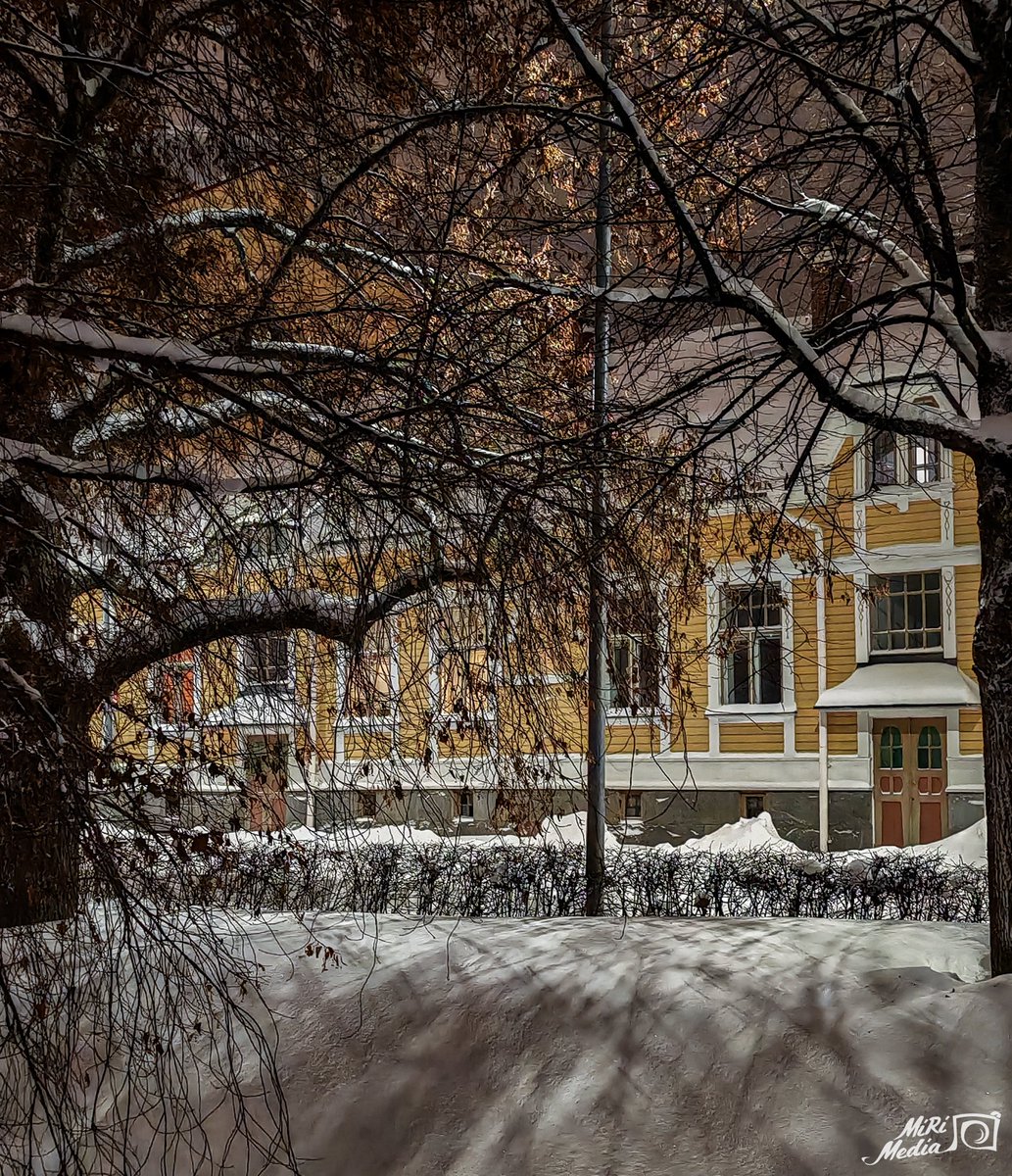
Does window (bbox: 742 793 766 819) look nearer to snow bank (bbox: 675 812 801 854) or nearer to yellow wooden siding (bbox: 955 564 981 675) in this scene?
snow bank (bbox: 675 812 801 854)

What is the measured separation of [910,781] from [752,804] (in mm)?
1899

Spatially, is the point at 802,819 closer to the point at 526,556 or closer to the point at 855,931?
the point at 855,931

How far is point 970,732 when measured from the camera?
1085 centimetres

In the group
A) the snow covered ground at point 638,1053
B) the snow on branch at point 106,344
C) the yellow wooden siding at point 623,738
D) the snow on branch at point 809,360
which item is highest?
the snow on branch at point 809,360

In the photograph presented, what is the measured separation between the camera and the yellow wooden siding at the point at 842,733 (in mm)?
11891

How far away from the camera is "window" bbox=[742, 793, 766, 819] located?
12633mm

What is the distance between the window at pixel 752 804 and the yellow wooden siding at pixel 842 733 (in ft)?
3.45

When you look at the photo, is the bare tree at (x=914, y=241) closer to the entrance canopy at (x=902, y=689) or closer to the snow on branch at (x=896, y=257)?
the snow on branch at (x=896, y=257)

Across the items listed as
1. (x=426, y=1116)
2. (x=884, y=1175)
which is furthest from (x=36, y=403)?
(x=884, y=1175)

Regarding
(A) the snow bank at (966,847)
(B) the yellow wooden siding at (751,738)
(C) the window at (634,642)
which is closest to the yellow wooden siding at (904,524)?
(B) the yellow wooden siding at (751,738)

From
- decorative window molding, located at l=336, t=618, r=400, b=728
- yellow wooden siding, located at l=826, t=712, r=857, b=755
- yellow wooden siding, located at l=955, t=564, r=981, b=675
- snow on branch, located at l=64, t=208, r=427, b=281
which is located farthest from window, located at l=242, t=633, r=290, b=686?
yellow wooden siding, located at l=955, t=564, r=981, b=675

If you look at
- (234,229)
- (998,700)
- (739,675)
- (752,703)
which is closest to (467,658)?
(998,700)

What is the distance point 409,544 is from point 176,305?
1367mm

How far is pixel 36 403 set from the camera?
18.3ft
